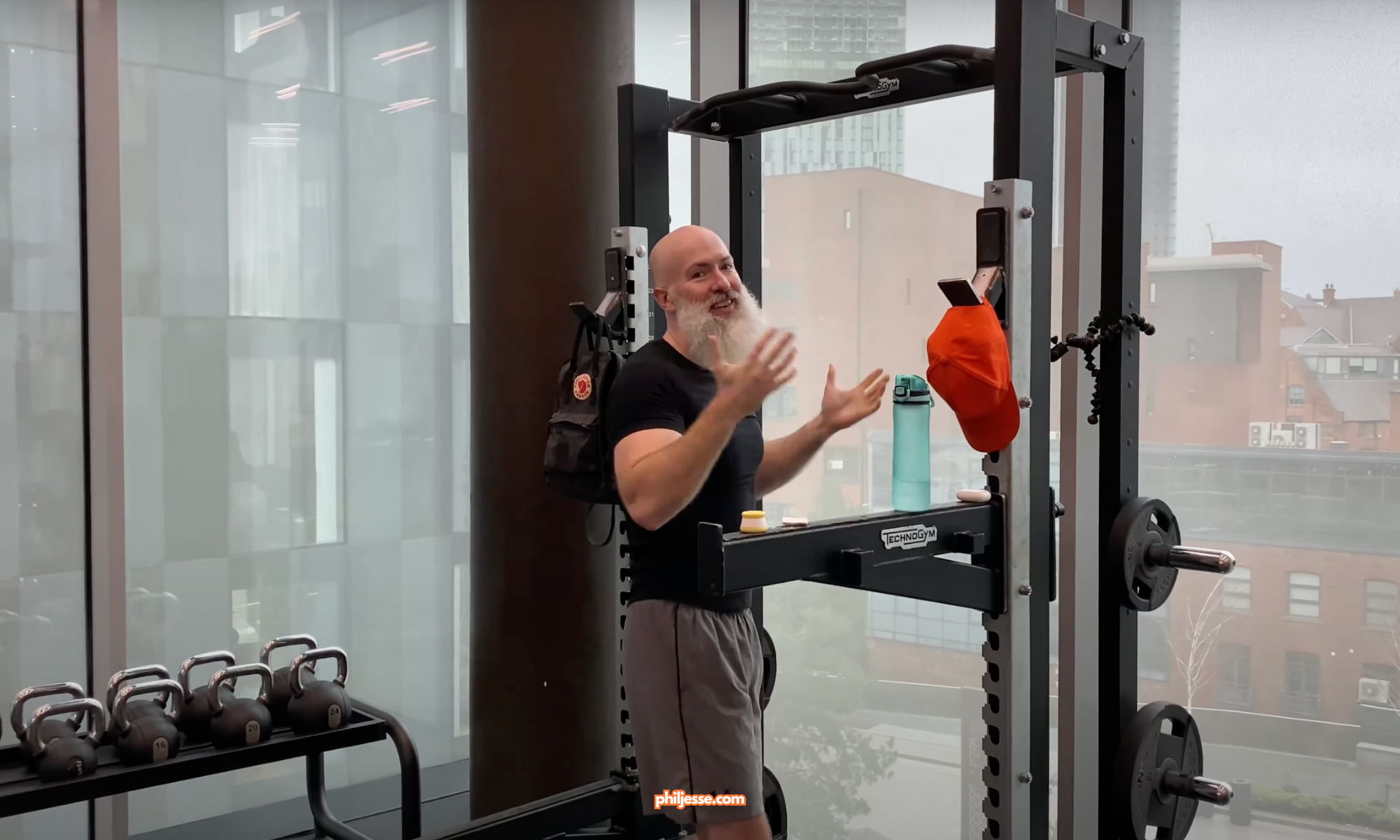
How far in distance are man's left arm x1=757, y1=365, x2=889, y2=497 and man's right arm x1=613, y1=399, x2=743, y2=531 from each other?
0.33 m

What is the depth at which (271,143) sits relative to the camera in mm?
3852

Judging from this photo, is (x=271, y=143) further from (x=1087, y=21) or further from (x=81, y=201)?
(x=1087, y=21)

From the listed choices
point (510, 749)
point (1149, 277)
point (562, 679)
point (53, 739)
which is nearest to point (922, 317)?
point (1149, 277)

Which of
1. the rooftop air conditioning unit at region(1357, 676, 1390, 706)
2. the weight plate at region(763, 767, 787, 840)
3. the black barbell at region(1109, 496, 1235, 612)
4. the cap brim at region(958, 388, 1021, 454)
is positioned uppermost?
the cap brim at region(958, 388, 1021, 454)

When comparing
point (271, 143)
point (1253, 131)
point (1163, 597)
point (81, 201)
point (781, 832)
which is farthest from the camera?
point (271, 143)

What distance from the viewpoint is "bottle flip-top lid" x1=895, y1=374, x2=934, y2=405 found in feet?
6.79

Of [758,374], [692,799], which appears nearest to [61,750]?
[692,799]

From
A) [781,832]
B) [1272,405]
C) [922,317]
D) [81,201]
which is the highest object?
[81,201]

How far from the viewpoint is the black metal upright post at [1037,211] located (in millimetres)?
2039

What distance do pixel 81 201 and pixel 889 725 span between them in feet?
10.1

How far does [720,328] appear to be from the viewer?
215 cm

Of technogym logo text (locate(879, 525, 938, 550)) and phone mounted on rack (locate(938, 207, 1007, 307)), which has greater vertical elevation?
phone mounted on rack (locate(938, 207, 1007, 307))

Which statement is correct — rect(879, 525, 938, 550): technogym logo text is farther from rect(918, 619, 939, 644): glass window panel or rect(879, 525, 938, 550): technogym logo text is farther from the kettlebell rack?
rect(918, 619, 939, 644): glass window panel

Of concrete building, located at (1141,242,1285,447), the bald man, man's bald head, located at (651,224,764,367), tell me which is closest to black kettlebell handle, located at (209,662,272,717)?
the bald man
